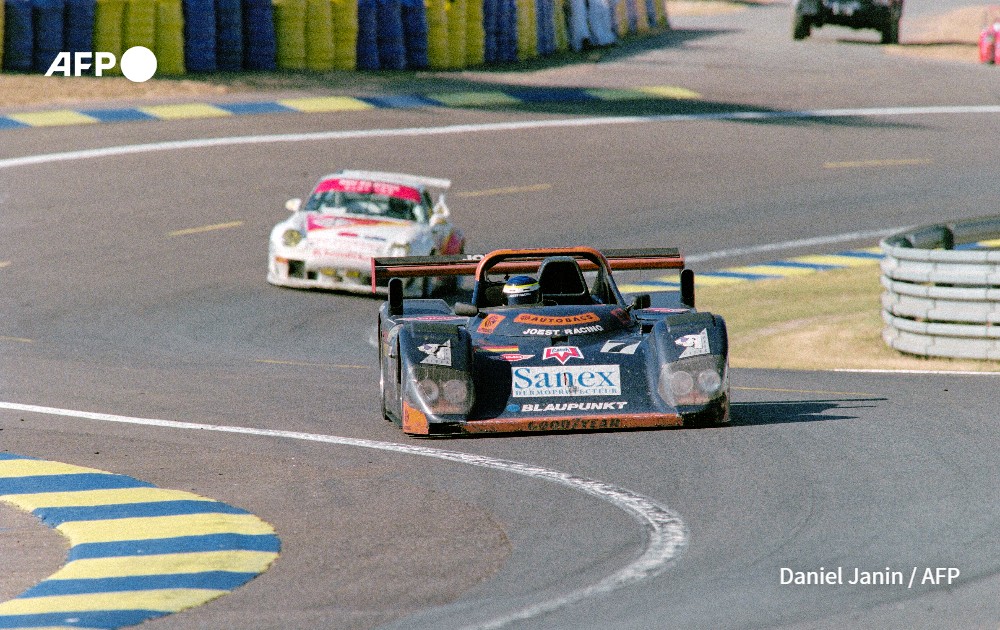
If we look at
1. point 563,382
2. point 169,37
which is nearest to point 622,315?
point 563,382

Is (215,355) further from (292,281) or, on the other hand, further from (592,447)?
(592,447)

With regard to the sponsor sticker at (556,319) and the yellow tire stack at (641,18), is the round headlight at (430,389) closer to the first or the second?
the sponsor sticker at (556,319)

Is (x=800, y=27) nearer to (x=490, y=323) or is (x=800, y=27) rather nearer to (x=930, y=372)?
(x=930, y=372)

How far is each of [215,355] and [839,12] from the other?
29133 millimetres

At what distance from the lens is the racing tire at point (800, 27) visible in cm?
4209

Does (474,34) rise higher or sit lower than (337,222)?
higher

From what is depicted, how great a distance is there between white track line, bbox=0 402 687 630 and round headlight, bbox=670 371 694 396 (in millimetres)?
1351

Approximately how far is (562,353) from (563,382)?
0.88 feet

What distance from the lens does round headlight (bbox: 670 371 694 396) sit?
10344 mm

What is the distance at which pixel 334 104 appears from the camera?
2995 centimetres

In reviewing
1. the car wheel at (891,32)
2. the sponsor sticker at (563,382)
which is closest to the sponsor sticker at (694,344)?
the sponsor sticker at (563,382)

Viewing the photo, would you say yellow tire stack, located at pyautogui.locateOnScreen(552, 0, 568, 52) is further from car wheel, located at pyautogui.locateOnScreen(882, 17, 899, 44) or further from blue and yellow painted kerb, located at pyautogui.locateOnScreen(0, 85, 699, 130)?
car wheel, located at pyautogui.locateOnScreen(882, 17, 899, 44)

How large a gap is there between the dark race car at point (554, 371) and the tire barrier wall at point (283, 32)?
61.0ft

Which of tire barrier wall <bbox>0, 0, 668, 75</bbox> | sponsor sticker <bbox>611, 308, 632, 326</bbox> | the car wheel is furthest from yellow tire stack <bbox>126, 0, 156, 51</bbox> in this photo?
the car wheel
